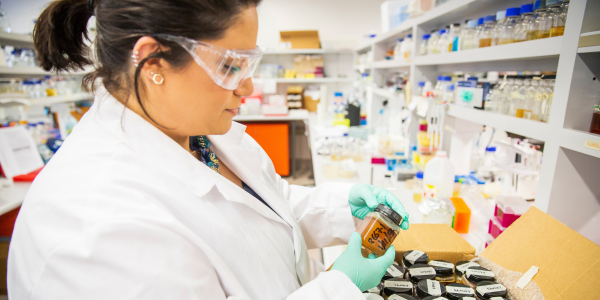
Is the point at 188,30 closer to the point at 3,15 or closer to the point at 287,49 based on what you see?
the point at 3,15

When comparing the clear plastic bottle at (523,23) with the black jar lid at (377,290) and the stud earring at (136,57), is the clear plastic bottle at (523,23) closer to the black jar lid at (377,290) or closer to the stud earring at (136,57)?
the black jar lid at (377,290)

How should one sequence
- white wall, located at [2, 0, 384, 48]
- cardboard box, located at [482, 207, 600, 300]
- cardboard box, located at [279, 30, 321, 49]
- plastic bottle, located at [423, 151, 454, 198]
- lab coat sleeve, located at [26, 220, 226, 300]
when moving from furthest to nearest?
white wall, located at [2, 0, 384, 48]
cardboard box, located at [279, 30, 321, 49]
plastic bottle, located at [423, 151, 454, 198]
cardboard box, located at [482, 207, 600, 300]
lab coat sleeve, located at [26, 220, 226, 300]

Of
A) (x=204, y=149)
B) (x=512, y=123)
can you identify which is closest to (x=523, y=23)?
(x=512, y=123)

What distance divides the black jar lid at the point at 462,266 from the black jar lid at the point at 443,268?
2cm

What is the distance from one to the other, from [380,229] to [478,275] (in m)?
0.32

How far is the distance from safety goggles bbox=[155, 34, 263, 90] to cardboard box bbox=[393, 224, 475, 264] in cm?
84

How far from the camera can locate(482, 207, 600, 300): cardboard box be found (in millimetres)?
780

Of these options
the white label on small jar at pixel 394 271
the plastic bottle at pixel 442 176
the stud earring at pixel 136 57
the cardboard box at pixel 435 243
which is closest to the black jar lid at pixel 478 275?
the cardboard box at pixel 435 243

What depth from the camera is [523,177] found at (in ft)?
5.10

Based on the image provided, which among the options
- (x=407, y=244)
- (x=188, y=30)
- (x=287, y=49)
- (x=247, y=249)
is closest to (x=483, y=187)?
(x=407, y=244)

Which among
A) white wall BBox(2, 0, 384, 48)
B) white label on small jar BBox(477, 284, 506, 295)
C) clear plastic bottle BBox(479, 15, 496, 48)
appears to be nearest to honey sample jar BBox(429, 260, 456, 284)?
white label on small jar BBox(477, 284, 506, 295)

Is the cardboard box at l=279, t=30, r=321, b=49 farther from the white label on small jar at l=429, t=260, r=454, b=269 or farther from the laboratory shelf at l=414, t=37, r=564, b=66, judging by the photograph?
the white label on small jar at l=429, t=260, r=454, b=269

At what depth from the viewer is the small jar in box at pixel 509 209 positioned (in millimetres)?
1204

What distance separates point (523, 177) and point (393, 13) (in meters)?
2.09
